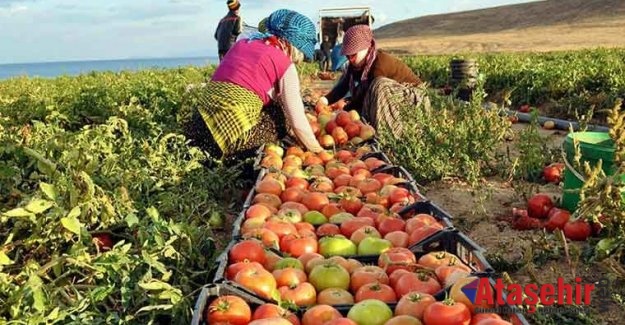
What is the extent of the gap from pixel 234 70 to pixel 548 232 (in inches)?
97.2

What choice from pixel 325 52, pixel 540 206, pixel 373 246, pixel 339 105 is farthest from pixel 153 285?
pixel 325 52

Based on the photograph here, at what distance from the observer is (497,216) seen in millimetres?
4137

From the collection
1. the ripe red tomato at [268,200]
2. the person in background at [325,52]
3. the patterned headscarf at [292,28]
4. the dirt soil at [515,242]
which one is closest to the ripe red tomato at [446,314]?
the dirt soil at [515,242]

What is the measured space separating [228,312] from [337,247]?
0.82 m

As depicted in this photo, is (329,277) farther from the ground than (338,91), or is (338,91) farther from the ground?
(338,91)

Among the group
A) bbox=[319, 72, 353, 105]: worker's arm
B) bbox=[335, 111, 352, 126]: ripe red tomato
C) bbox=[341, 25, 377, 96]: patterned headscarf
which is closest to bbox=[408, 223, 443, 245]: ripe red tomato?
bbox=[335, 111, 352, 126]: ripe red tomato

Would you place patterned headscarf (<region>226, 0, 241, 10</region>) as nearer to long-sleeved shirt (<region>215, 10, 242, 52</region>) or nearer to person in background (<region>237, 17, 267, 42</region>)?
long-sleeved shirt (<region>215, 10, 242, 52</region>)

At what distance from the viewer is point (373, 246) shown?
9.01ft

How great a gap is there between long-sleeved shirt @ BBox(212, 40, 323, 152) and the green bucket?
1772 mm

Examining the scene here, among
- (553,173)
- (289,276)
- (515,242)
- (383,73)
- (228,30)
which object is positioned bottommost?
(515,242)

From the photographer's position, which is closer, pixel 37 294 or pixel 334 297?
pixel 37 294

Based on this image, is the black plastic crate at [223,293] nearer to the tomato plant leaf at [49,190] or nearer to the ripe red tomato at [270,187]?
the tomato plant leaf at [49,190]

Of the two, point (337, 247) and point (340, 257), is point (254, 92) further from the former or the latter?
point (340, 257)

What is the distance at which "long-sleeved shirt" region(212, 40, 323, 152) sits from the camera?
4.55 metres
